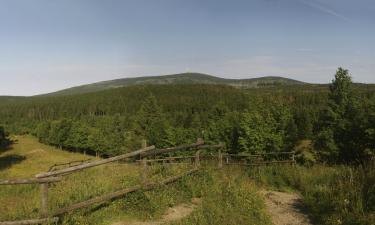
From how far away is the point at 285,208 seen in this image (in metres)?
9.14

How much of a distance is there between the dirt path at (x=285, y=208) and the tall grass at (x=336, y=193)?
0.92ft

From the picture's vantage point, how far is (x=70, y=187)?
399 inches

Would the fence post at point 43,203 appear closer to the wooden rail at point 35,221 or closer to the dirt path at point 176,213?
the wooden rail at point 35,221

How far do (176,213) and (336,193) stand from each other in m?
4.07

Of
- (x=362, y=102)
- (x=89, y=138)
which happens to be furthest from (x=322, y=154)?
(x=89, y=138)

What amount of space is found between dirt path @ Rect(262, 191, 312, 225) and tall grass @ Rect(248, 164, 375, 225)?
0.28 meters

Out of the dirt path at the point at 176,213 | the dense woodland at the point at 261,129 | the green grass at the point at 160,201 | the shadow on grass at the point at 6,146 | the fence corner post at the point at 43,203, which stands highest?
the fence corner post at the point at 43,203

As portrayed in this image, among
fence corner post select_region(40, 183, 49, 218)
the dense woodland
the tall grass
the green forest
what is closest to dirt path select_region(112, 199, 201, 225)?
the green forest

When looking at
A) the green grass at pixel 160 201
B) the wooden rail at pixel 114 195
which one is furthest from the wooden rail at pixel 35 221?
the green grass at pixel 160 201

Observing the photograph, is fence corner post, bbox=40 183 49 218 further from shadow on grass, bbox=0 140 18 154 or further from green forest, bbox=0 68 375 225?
shadow on grass, bbox=0 140 18 154

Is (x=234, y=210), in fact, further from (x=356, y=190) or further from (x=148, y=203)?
(x=356, y=190)

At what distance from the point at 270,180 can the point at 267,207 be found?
124 inches

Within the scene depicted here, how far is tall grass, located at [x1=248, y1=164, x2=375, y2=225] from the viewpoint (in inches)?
289

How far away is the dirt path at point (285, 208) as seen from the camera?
8141 mm
